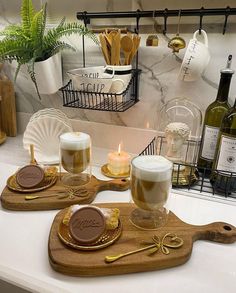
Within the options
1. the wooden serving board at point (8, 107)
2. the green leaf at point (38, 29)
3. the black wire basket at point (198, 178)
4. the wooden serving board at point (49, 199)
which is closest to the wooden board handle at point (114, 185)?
the wooden serving board at point (49, 199)

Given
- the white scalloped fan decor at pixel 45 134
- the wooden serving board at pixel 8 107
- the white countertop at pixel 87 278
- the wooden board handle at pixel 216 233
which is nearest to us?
the white countertop at pixel 87 278

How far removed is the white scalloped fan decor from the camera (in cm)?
100

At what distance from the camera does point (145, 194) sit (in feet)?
1.98

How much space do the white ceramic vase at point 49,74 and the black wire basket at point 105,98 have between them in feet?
0.18

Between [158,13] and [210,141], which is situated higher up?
[158,13]

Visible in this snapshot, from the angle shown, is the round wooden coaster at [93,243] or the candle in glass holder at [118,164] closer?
the round wooden coaster at [93,243]

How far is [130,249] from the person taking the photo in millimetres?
542

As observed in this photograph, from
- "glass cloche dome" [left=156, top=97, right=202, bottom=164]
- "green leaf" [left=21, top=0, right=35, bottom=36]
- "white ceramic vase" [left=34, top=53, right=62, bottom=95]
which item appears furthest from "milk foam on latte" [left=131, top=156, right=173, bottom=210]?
"green leaf" [left=21, top=0, right=35, bottom=36]

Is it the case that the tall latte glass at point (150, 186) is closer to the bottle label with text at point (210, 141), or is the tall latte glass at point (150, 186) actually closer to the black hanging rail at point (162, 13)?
the bottle label with text at point (210, 141)

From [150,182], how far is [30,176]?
1.15 ft

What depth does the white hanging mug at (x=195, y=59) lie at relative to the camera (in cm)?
77

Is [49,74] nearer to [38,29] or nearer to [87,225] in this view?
[38,29]

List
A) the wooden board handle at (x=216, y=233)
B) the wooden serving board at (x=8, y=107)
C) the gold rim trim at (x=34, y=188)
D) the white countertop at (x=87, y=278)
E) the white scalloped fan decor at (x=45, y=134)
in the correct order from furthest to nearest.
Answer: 1. the wooden serving board at (x=8, y=107)
2. the white scalloped fan decor at (x=45, y=134)
3. the gold rim trim at (x=34, y=188)
4. the wooden board handle at (x=216, y=233)
5. the white countertop at (x=87, y=278)

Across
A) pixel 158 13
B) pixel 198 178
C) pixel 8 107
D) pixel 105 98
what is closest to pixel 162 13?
pixel 158 13
